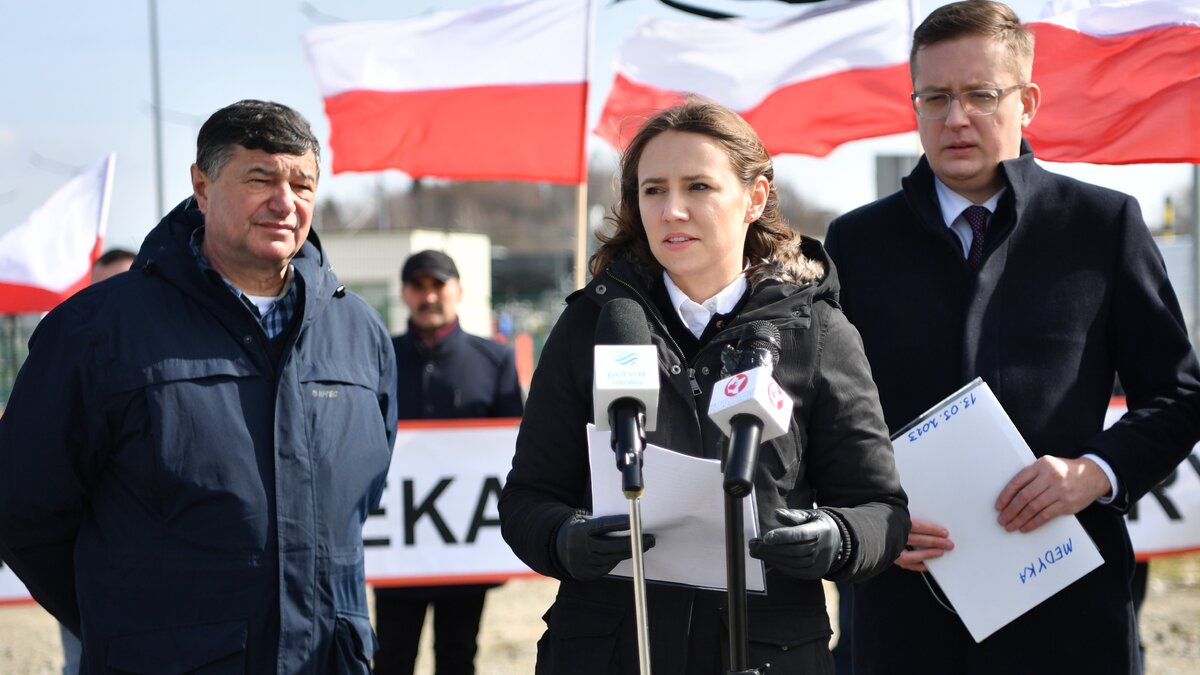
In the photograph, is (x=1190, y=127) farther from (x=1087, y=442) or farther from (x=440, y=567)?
(x=440, y=567)

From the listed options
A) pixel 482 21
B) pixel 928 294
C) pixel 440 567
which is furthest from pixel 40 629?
pixel 928 294

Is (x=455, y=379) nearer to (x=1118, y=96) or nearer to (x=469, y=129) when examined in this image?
(x=469, y=129)

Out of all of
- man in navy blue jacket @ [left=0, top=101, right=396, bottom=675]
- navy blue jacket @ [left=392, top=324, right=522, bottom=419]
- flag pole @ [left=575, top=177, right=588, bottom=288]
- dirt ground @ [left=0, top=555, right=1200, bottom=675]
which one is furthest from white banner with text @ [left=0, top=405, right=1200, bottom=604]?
man in navy blue jacket @ [left=0, top=101, right=396, bottom=675]

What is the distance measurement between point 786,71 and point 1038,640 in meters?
5.59

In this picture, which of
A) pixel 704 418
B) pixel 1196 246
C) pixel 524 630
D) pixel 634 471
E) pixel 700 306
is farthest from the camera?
pixel 1196 246

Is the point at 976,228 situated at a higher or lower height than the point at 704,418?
higher

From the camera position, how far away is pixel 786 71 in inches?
326

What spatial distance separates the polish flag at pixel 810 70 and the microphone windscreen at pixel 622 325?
5.66m

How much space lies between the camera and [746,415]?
212 cm

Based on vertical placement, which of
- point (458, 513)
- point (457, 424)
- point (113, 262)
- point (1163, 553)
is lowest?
point (1163, 553)

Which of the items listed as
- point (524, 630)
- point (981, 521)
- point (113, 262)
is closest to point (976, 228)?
point (981, 521)

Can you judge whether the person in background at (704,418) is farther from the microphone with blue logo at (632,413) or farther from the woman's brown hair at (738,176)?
the microphone with blue logo at (632,413)

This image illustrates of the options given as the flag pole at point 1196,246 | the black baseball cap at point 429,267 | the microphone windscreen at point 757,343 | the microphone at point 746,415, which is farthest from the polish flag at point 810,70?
the microphone at point 746,415

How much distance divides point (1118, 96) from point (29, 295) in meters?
6.51
